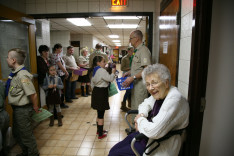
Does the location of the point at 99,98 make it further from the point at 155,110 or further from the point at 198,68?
the point at 198,68

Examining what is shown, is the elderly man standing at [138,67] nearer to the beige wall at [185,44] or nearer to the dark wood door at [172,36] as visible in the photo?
the dark wood door at [172,36]

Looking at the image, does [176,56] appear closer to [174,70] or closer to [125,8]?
[174,70]

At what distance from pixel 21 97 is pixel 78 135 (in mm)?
1275

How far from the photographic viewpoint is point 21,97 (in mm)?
1959

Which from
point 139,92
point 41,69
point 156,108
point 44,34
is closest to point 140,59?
point 139,92

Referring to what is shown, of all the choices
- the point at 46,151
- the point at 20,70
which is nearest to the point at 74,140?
the point at 46,151

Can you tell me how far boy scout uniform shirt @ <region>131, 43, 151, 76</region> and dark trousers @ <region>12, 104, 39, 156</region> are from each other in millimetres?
1580

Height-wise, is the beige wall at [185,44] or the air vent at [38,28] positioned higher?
the air vent at [38,28]

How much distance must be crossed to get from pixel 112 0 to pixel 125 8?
0.28 m

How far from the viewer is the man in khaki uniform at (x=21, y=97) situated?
1921mm

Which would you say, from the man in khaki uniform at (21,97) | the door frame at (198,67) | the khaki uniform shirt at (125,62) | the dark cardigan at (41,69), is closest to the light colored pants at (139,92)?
the door frame at (198,67)

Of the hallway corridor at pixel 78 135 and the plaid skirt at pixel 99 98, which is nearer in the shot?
the hallway corridor at pixel 78 135

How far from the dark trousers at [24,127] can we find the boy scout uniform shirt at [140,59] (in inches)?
62.2

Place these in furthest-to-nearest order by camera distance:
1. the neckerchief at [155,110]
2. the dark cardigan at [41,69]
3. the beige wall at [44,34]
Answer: the beige wall at [44,34]
the dark cardigan at [41,69]
the neckerchief at [155,110]
